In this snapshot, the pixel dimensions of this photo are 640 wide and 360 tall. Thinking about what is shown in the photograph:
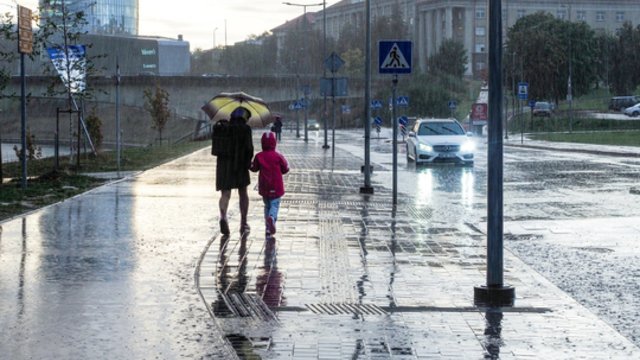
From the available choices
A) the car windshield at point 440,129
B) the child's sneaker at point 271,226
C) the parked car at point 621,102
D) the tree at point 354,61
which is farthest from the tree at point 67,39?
the tree at point 354,61

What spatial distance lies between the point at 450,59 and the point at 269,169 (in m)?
124

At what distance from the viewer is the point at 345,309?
984cm

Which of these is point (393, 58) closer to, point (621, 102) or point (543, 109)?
point (543, 109)

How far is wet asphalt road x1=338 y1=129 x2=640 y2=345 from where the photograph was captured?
1128 cm

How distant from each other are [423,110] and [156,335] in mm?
106217

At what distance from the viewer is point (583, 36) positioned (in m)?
112

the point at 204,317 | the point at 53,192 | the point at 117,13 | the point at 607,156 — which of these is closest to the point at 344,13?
the point at 117,13

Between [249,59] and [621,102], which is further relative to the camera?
[249,59]

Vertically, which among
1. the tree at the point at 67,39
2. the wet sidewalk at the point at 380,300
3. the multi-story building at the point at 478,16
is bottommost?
the wet sidewalk at the point at 380,300

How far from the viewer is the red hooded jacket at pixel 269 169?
1542cm

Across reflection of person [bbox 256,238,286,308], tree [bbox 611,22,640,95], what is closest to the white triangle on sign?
reflection of person [bbox 256,238,286,308]

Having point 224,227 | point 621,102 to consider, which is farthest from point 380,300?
point 621,102

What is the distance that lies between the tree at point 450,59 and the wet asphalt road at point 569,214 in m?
99.1

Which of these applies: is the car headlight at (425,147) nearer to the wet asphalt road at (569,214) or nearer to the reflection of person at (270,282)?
the wet asphalt road at (569,214)
